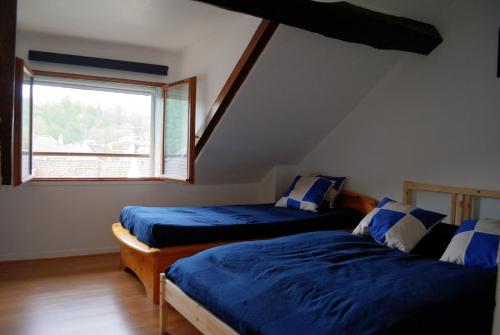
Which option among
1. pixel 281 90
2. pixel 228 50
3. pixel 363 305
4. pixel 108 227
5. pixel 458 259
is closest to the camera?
pixel 363 305

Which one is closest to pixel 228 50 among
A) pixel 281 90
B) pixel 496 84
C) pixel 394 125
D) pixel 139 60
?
pixel 281 90

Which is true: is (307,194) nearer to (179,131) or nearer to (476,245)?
(179,131)

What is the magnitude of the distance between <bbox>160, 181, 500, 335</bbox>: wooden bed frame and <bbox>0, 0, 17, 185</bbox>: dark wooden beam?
1277 mm

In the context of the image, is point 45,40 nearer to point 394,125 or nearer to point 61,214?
point 61,214

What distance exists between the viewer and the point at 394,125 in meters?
3.68

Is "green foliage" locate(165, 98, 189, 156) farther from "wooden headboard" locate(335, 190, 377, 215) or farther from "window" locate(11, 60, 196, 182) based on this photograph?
"wooden headboard" locate(335, 190, 377, 215)

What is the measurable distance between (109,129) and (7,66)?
8.23ft

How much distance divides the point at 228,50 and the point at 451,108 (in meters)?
1.98

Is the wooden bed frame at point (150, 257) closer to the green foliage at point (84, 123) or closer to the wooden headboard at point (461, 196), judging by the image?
the green foliage at point (84, 123)

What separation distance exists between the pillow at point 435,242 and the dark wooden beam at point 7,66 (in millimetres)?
2628

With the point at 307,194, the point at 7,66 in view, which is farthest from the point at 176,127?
the point at 7,66

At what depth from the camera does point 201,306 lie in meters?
2.11

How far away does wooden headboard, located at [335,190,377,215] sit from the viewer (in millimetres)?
3902

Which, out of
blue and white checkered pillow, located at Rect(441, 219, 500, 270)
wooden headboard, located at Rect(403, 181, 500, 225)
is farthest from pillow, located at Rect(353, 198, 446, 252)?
wooden headboard, located at Rect(403, 181, 500, 225)
